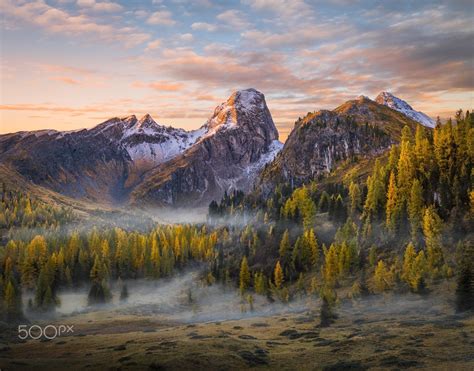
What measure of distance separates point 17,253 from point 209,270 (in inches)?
3421

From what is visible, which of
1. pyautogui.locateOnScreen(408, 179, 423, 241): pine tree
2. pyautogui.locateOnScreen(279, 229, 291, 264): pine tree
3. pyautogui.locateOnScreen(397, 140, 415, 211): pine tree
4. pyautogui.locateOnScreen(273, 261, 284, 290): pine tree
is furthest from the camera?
pyautogui.locateOnScreen(279, 229, 291, 264): pine tree

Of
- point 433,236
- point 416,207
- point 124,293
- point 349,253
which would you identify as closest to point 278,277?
point 349,253

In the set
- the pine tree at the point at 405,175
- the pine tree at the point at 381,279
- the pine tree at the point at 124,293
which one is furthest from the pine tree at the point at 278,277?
the pine tree at the point at 124,293

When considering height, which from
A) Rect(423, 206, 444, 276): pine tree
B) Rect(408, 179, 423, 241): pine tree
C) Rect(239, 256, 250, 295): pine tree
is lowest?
Rect(239, 256, 250, 295): pine tree

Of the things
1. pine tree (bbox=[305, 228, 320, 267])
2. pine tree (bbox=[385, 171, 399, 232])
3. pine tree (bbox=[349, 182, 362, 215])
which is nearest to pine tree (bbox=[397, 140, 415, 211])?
pine tree (bbox=[385, 171, 399, 232])

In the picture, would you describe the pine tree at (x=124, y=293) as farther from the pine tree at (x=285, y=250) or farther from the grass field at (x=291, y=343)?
the pine tree at (x=285, y=250)

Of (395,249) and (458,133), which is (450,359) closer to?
(395,249)

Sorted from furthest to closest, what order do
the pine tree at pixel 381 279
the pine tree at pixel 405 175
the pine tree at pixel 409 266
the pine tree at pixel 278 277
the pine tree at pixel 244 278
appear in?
the pine tree at pixel 244 278 < the pine tree at pixel 278 277 < the pine tree at pixel 405 175 < the pine tree at pixel 381 279 < the pine tree at pixel 409 266


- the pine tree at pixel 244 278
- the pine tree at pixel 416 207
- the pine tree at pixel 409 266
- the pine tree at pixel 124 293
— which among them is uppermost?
the pine tree at pixel 416 207

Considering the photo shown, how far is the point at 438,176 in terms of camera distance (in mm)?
144750

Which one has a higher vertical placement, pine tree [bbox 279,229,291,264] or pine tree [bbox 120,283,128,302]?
pine tree [bbox 279,229,291,264]

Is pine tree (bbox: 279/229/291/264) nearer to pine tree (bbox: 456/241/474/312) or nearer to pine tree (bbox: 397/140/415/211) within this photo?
pine tree (bbox: 397/140/415/211)

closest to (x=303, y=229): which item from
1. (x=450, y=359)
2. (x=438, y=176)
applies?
(x=438, y=176)

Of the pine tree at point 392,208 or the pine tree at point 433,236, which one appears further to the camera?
the pine tree at point 392,208
